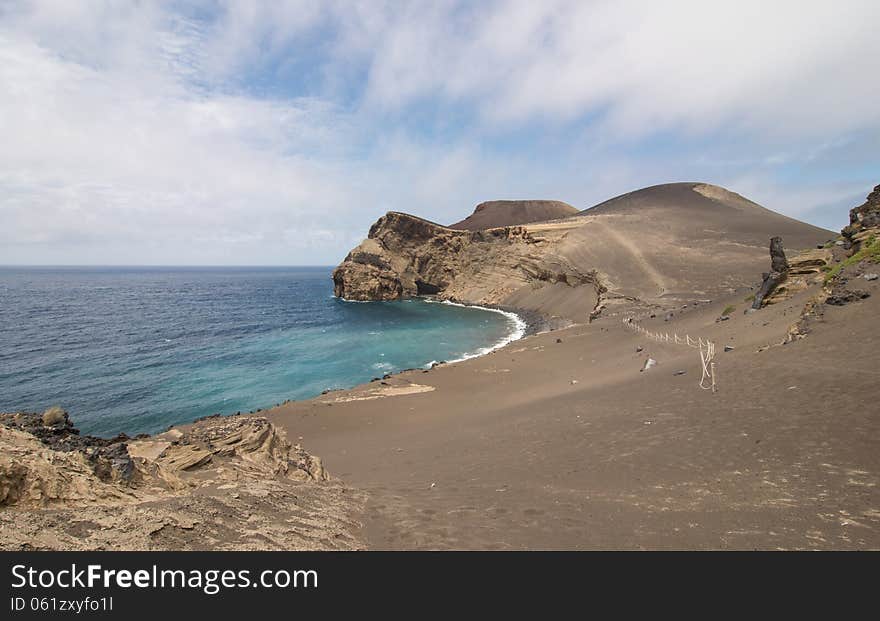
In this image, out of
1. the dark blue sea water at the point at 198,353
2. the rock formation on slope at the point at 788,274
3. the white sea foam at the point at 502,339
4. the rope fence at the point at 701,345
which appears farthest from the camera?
the white sea foam at the point at 502,339

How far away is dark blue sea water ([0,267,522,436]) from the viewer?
78.0 ft

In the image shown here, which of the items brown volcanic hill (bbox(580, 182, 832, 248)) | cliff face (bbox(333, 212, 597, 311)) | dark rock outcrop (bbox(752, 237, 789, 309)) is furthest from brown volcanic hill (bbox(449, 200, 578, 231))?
dark rock outcrop (bbox(752, 237, 789, 309))

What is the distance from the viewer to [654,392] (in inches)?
481

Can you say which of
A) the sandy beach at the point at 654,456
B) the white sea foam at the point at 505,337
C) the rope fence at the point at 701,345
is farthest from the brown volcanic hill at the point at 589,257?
the sandy beach at the point at 654,456

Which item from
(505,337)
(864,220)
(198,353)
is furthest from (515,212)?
(864,220)

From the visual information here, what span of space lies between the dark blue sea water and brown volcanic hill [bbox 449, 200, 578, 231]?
8151cm

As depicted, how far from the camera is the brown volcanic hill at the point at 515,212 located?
137m

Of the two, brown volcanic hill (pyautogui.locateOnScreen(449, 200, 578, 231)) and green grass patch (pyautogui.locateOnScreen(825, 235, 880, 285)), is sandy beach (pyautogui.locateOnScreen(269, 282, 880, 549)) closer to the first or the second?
green grass patch (pyautogui.locateOnScreen(825, 235, 880, 285))

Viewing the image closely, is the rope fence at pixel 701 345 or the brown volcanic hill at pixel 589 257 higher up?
the brown volcanic hill at pixel 589 257

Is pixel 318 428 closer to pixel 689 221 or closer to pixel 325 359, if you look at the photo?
pixel 325 359

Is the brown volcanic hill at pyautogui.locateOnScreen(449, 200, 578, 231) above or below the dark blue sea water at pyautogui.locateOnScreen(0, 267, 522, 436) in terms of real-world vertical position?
above

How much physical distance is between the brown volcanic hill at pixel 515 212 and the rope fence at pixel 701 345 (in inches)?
4277

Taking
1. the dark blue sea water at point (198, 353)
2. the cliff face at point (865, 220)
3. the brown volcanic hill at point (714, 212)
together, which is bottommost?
the dark blue sea water at point (198, 353)

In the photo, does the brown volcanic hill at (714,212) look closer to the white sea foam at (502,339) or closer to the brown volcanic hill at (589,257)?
the brown volcanic hill at (589,257)
